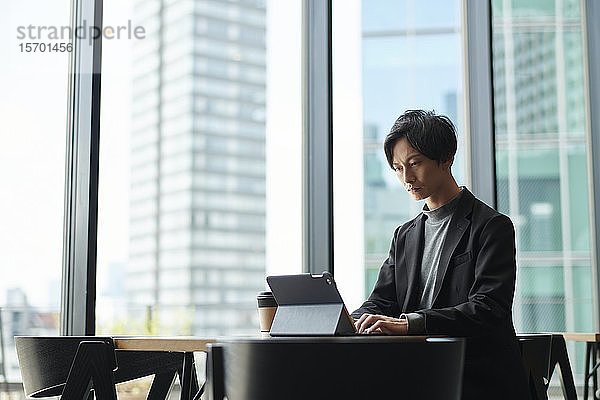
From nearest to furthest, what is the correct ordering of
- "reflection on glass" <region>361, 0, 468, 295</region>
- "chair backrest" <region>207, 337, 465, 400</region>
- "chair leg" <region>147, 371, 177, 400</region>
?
"chair backrest" <region>207, 337, 465, 400</region>, "chair leg" <region>147, 371, 177, 400</region>, "reflection on glass" <region>361, 0, 468, 295</region>

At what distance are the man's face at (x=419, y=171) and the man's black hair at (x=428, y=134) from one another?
0.6 inches

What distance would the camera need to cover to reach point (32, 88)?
12.6 ft

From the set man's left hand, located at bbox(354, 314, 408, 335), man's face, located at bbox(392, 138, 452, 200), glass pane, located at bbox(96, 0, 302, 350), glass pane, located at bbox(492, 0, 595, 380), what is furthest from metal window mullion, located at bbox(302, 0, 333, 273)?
man's left hand, located at bbox(354, 314, 408, 335)

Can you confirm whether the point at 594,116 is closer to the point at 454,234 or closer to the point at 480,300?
the point at 454,234

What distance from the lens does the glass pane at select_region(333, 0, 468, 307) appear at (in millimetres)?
4148

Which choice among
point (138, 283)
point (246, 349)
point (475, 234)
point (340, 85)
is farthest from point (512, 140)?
point (246, 349)

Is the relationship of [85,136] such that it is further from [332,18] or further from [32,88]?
[332,18]

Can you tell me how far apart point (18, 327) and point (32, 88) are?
3.24 feet

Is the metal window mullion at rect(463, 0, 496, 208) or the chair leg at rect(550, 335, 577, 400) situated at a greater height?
the metal window mullion at rect(463, 0, 496, 208)

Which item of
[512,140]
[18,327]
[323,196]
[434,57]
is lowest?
[18,327]

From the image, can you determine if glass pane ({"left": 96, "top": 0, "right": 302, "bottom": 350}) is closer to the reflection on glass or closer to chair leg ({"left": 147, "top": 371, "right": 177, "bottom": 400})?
the reflection on glass

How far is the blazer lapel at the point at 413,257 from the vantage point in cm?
248

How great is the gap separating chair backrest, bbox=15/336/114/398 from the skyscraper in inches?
51.8

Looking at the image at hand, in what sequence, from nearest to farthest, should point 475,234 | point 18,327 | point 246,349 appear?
point 246,349 < point 475,234 < point 18,327
